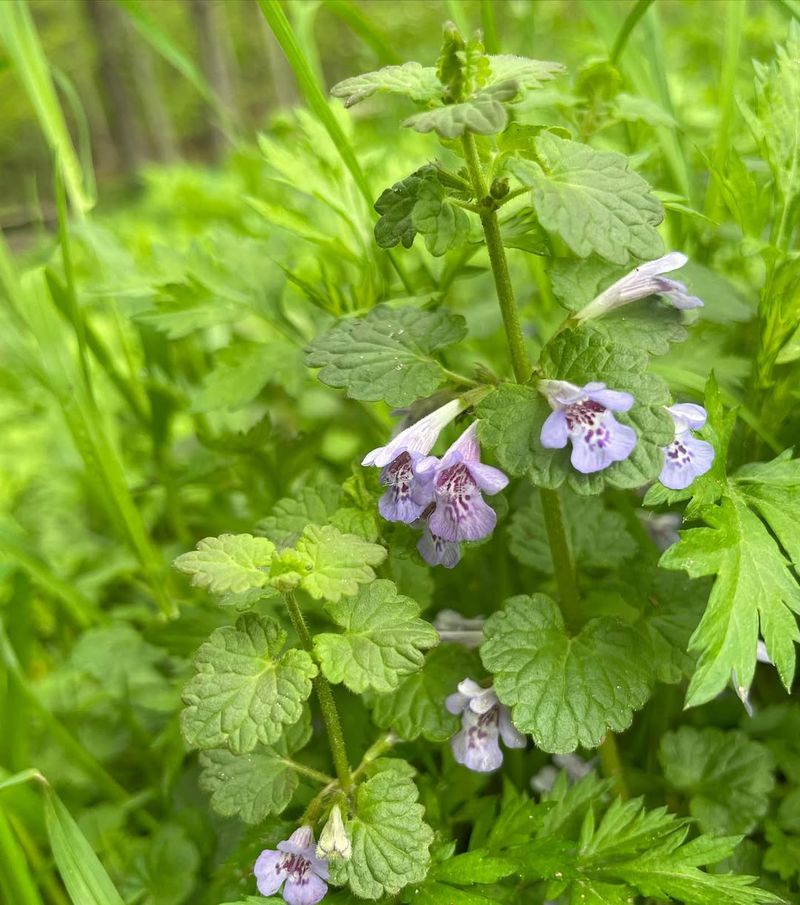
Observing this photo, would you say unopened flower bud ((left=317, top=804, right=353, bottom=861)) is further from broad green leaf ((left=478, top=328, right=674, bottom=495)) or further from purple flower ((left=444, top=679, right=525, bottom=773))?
broad green leaf ((left=478, top=328, right=674, bottom=495))

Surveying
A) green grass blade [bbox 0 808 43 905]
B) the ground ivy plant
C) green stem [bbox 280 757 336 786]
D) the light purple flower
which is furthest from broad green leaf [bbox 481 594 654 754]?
green grass blade [bbox 0 808 43 905]

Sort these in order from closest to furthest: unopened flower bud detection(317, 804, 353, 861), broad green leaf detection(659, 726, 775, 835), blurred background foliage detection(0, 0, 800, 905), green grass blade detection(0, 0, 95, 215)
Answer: unopened flower bud detection(317, 804, 353, 861)
broad green leaf detection(659, 726, 775, 835)
blurred background foliage detection(0, 0, 800, 905)
green grass blade detection(0, 0, 95, 215)

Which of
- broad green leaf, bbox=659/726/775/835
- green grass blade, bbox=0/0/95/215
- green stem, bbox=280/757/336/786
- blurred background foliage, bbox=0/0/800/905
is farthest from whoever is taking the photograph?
green grass blade, bbox=0/0/95/215

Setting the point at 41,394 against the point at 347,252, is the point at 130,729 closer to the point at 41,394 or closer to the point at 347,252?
the point at 347,252

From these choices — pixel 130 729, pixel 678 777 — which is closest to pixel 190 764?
pixel 130 729

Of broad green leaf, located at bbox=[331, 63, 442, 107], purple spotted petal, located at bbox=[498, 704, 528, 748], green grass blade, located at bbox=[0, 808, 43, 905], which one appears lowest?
green grass blade, located at bbox=[0, 808, 43, 905]

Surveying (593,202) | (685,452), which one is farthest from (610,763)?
(593,202)
